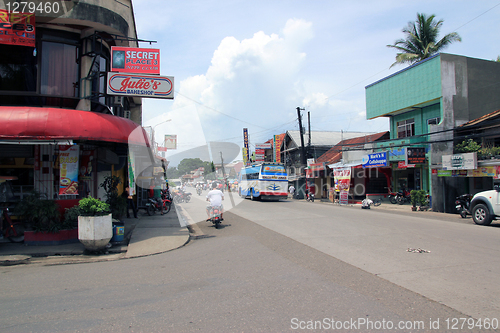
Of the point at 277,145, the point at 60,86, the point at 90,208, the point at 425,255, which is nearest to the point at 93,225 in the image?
the point at 90,208

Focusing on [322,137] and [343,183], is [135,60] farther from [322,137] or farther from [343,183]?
[322,137]

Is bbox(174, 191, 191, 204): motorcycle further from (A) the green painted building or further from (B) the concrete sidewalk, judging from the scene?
(B) the concrete sidewalk

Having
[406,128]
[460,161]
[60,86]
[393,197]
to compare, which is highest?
[406,128]

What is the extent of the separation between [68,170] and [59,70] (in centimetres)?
327

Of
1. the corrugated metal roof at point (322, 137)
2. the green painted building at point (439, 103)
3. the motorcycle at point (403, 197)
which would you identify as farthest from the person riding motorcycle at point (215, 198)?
the corrugated metal roof at point (322, 137)

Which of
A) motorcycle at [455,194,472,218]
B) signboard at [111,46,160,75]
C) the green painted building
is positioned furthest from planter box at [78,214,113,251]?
the green painted building

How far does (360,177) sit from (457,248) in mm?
21022

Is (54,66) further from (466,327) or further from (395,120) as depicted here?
(395,120)

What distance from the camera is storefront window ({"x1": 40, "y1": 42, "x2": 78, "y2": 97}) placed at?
10266 millimetres

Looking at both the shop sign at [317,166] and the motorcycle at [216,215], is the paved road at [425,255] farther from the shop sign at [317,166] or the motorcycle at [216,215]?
the shop sign at [317,166]

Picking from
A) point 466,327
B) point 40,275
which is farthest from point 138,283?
point 466,327

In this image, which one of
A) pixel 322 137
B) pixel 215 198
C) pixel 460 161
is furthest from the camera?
pixel 322 137

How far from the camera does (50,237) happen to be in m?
9.30

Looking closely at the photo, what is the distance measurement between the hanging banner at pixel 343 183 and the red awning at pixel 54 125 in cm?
2136
